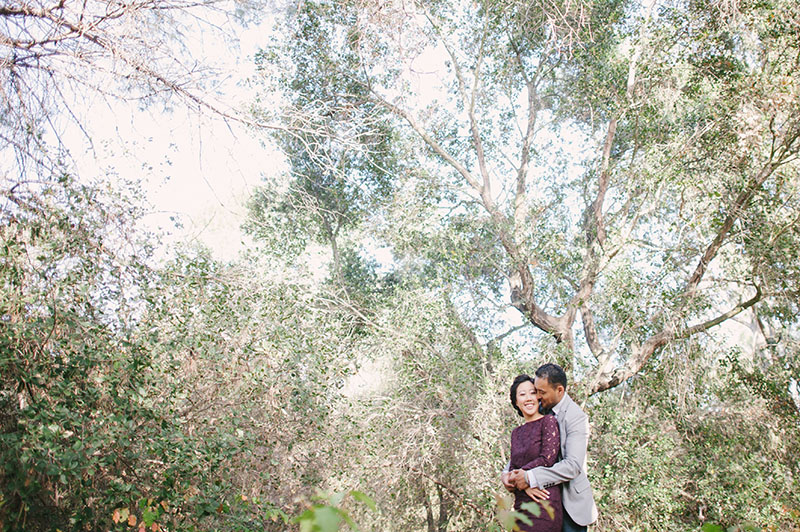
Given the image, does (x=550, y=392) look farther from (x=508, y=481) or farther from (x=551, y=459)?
(x=508, y=481)

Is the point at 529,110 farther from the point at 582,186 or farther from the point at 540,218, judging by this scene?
the point at 540,218

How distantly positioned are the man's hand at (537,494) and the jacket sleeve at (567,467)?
22 millimetres

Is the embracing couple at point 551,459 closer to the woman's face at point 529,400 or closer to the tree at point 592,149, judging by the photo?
the woman's face at point 529,400

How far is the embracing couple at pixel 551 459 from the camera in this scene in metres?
2.80

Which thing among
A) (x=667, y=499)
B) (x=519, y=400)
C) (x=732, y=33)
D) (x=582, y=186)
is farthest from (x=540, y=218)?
(x=519, y=400)

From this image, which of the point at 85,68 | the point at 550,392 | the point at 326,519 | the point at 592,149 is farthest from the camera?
the point at 592,149

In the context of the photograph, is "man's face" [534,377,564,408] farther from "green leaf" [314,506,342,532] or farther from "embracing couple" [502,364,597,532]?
"green leaf" [314,506,342,532]

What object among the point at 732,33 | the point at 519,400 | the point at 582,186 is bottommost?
the point at 519,400

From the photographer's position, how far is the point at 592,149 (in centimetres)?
975

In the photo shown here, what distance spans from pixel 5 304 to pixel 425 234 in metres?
5.99

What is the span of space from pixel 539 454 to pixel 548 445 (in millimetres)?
69

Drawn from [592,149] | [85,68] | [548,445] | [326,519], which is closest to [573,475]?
[548,445]

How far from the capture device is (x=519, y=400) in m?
3.12

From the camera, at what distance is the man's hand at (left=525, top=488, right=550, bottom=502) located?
9.01 feet
